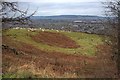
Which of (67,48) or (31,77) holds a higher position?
(31,77)

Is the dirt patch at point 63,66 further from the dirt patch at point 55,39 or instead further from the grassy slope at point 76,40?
the dirt patch at point 55,39

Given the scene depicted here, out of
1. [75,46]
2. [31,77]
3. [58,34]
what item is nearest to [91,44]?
[75,46]

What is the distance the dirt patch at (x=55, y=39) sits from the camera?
44.0m

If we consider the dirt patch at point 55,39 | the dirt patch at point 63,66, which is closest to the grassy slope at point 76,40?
the dirt patch at point 55,39

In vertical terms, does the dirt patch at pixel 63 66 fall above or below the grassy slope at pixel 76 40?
above

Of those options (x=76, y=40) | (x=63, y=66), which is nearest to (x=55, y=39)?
(x=76, y=40)

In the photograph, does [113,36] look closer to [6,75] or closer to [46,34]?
[6,75]

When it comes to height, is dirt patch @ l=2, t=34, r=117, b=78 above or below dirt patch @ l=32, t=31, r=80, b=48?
above

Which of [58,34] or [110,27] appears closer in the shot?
[110,27]

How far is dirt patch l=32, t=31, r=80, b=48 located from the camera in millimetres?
44000

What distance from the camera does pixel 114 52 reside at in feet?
60.7

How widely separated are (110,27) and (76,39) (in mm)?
31274

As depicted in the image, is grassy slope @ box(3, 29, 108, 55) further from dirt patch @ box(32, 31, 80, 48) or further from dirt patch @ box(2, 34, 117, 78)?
dirt patch @ box(2, 34, 117, 78)

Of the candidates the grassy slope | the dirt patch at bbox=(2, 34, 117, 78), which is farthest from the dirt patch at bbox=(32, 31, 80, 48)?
the dirt patch at bbox=(2, 34, 117, 78)
